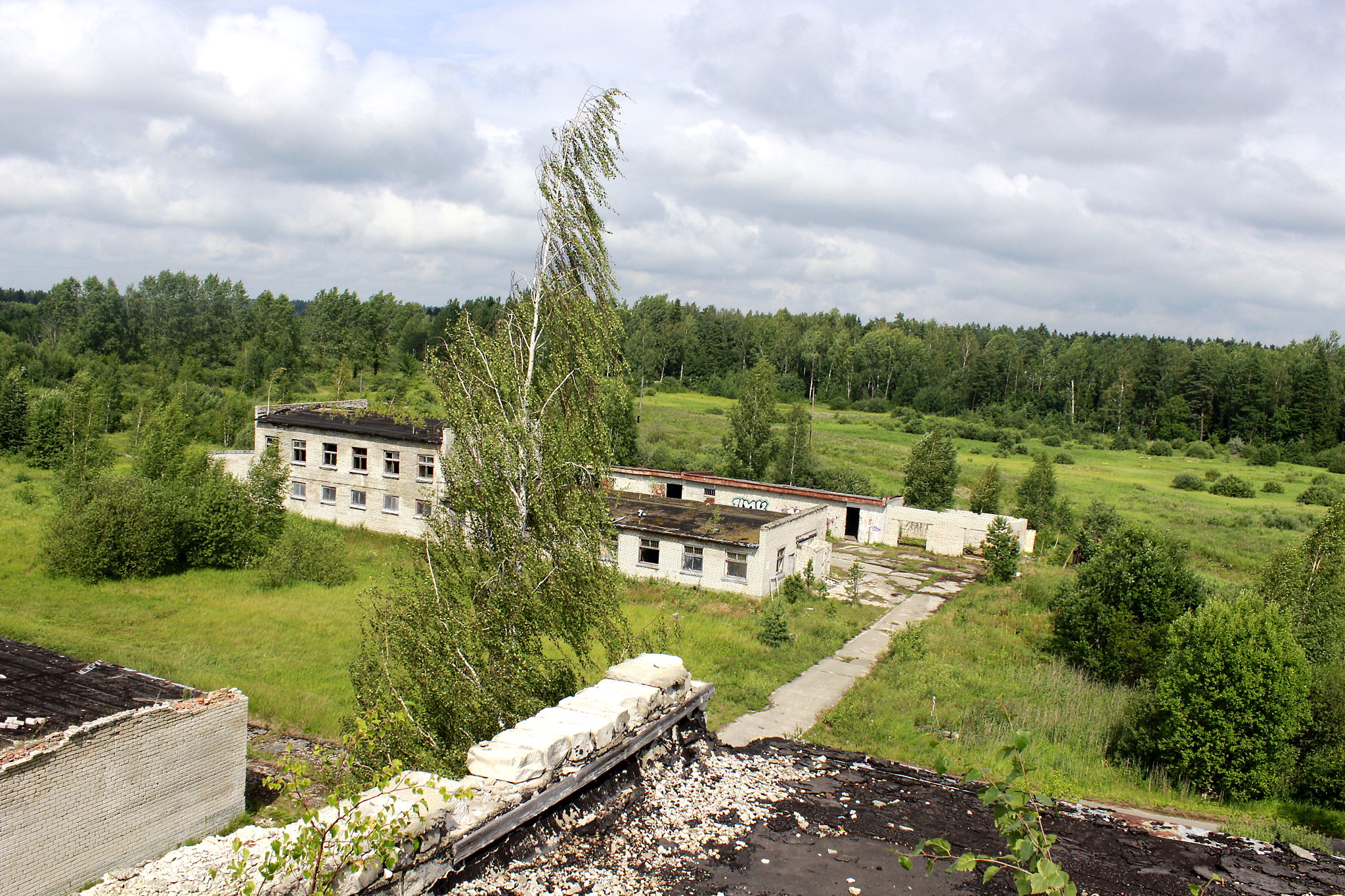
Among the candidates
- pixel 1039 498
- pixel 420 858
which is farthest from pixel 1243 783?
pixel 1039 498

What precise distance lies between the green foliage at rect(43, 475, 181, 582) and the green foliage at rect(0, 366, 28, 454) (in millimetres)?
33306

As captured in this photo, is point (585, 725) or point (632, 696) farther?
point (632, 696)

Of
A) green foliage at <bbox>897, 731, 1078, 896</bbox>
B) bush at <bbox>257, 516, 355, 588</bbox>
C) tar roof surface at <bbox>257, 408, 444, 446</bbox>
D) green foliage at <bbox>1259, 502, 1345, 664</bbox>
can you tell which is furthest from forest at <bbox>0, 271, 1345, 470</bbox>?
green foliage at <bbox>897, 731, 1078, 896</bbox>

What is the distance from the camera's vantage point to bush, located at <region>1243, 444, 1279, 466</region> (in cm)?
7656

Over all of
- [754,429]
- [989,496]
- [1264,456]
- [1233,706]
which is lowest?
[1233,706]

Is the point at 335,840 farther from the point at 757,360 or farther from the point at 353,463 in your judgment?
the point at 757,360

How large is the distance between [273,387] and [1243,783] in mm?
76490

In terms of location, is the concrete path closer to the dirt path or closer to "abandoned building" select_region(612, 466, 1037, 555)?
the dirt path

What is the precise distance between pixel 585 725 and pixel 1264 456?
A: 91335 mm

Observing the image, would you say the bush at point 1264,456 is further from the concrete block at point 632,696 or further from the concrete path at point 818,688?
the concrete block at point 632,696

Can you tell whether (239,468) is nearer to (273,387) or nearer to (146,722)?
(146,722)

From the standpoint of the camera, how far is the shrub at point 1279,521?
160ft

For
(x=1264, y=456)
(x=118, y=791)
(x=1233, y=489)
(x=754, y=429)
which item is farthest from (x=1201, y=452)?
(x=118, y=791)

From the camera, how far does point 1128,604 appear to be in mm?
21391
